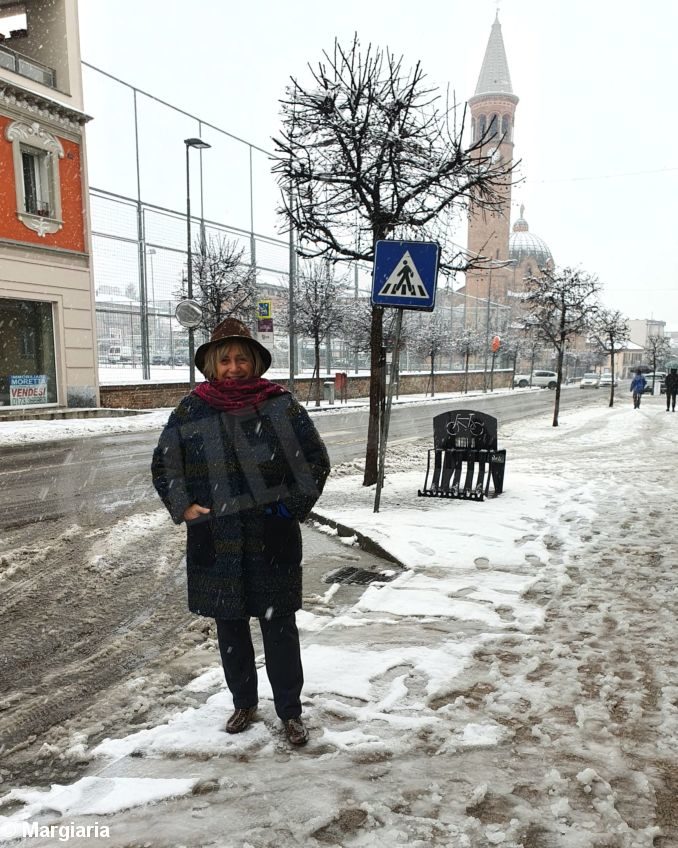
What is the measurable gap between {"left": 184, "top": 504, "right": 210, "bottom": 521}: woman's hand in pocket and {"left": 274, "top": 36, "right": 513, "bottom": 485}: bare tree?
17.5 feet

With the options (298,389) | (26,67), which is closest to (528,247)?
(298,389)

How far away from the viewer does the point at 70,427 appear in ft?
52.0

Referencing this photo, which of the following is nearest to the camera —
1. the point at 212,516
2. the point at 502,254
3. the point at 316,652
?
the point at 212,516

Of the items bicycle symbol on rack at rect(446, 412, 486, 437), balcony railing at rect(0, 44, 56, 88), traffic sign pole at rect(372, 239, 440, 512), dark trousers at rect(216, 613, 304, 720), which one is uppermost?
balcony railing at rect(0, 44, 56, 88)

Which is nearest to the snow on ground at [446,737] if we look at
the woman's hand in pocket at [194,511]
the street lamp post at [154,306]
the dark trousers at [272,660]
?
the dark trousers at [272,660]

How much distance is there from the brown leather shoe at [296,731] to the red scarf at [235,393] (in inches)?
55.6

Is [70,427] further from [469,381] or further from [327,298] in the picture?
[469,381]

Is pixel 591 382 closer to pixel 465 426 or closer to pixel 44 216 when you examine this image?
pixel 44 216

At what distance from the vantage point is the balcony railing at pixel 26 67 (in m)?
17.1

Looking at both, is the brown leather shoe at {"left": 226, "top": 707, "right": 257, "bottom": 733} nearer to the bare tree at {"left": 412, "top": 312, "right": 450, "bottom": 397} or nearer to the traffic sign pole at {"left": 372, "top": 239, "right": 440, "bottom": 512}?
the traffic sign pole at {"left": 372, "top": 239, "right": 440, "bottom": 512}

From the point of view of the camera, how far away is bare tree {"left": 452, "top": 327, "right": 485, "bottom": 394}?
45.9 metres

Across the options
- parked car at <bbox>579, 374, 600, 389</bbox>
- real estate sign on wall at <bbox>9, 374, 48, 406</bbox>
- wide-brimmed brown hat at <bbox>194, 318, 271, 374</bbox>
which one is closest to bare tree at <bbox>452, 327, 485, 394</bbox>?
parked car at <bbox>579, 374, 600, 389</bbox>

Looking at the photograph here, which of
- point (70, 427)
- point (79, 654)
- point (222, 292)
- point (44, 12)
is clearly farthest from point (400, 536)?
point (44, 12)

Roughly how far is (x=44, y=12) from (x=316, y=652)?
22731 mm
